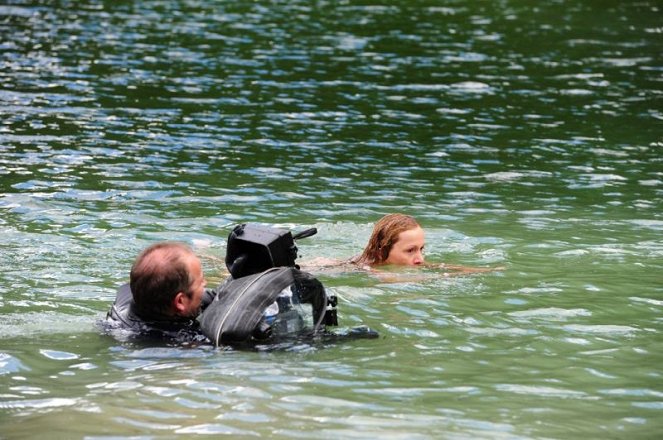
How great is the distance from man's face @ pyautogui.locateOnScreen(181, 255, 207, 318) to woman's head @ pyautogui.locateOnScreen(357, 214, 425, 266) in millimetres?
3538

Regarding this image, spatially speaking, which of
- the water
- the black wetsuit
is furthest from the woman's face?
the black wetsuit

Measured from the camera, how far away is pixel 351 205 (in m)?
16.1

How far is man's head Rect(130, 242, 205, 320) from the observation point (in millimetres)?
9273

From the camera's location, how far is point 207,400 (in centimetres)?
855

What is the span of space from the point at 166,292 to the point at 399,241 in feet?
12.7

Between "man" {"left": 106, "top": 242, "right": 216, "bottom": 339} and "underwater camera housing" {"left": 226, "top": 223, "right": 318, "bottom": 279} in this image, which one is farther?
"underwater camera housing" {"left": 226, "top": 223, "right": 318, "bottom": 279}

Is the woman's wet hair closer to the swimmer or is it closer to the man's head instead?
the swimmer

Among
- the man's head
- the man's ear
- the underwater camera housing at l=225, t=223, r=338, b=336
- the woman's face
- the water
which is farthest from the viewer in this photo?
the woman's face

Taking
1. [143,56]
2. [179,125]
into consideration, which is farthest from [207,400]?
[143,56]

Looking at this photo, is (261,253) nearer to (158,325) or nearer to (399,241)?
(158,325)

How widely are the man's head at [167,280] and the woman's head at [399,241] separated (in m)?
3.61

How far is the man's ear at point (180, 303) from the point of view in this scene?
939 centimetres

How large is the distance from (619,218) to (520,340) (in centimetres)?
559

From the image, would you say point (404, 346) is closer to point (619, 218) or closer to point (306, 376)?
point (306, 376)
